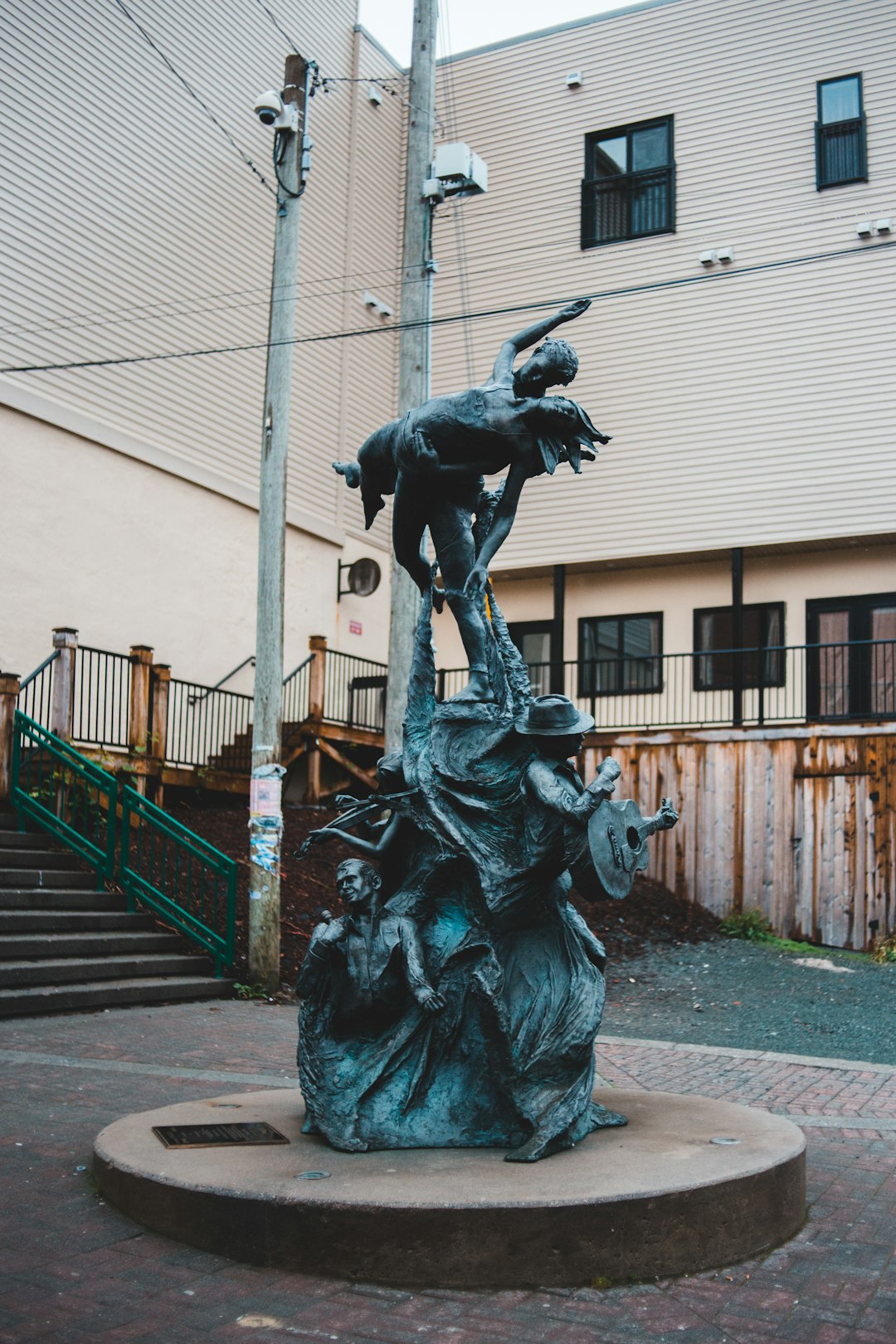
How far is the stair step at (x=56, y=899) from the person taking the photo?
11.6m

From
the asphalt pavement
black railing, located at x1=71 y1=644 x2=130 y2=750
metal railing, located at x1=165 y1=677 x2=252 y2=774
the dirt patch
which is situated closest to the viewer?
the asphalt pavement

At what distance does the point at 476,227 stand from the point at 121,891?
51.2 ft

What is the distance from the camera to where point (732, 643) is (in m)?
21.0

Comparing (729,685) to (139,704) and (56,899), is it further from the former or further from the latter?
→ (56,899)

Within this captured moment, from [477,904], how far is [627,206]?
19.6m

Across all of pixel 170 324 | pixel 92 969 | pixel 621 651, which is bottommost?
pixel 92 969

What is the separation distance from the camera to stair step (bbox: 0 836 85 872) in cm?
1234

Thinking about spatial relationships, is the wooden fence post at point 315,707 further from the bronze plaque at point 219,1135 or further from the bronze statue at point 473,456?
the bronze plaque at point 219,1135

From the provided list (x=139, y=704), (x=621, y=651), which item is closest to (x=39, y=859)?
(x=139, y=704)

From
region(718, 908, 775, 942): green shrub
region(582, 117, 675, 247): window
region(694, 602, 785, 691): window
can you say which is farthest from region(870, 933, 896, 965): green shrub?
region(582, 117, 675, 247): window

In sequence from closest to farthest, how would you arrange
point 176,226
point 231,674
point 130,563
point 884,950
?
point 884,950 → point 130,563 → point 176,226 → point 231,674

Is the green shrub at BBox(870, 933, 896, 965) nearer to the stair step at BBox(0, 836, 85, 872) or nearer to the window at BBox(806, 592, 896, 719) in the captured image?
the window at BBox(806, 592, 896, 719)

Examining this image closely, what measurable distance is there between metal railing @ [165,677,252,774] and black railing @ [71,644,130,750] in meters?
0.86

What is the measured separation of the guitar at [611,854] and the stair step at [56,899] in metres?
7.72
